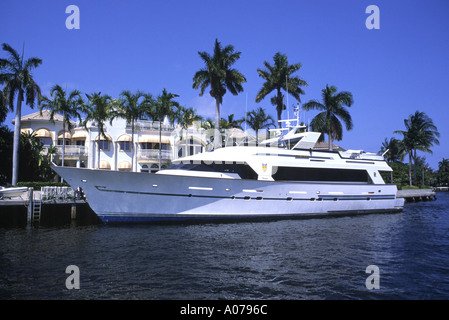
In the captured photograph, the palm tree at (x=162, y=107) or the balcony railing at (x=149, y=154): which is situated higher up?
the palm tree at (x=162, y=107)

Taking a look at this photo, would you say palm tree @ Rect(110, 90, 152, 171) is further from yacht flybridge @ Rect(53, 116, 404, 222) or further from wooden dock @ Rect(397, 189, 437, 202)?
wooden dock @ Rect(397, 189, 437, 202)

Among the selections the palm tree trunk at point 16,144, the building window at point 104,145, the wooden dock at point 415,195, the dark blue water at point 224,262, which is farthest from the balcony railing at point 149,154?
the wooden dock at point 415,195

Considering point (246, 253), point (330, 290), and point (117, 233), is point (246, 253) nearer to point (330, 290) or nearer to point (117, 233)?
point (330, 290)

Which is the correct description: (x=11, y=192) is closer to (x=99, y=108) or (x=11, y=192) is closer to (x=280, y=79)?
(x=99, y=108)

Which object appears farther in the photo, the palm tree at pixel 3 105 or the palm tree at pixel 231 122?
the palm tree at pixel 231 122

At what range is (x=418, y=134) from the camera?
5191 cm

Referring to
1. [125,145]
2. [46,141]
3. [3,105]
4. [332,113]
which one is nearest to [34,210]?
[3,105]

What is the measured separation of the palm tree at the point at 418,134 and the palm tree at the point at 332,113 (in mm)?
21633

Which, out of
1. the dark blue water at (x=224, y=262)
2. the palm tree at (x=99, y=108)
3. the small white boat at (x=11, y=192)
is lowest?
→ the dark blue water at (x=224, y=262)

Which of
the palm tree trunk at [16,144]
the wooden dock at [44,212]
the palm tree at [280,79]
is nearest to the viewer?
the wooden dock at [44,212]

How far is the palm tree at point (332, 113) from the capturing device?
3731 centimetres

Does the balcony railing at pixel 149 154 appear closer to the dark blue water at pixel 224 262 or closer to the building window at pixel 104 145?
the building window at pixel 104 145

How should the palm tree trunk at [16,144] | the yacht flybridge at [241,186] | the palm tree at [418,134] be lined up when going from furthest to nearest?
the palm tree at [418,134], the palm tree trunk at [16,144], the yacht flybridge at [241,186]

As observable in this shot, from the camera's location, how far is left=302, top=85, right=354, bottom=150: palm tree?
3731cm
